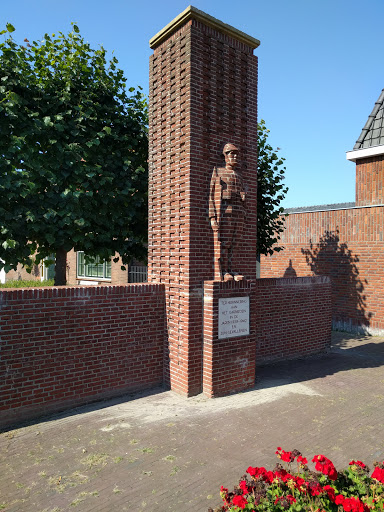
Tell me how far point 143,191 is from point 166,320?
3408mm

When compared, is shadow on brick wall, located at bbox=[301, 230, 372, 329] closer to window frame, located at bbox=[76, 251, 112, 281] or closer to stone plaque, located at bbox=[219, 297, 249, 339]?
stone plaque, located at bbox=[219, 297, 249, 339]

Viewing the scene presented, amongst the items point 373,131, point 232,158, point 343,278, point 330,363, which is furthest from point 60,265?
point 373,131

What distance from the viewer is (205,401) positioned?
21.1ft

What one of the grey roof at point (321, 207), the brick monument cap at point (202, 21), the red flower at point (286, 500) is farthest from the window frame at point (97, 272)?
the red flower at point (286, 500)

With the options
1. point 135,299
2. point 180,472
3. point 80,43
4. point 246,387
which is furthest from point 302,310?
point 80,43

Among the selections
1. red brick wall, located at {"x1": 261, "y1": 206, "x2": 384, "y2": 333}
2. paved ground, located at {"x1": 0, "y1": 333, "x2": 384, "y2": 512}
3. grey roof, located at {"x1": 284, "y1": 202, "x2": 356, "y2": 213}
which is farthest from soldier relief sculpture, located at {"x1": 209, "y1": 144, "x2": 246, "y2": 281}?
grey roof, located at {"x1": 284, "y1": 202, "x2": 356, "y2": 213}

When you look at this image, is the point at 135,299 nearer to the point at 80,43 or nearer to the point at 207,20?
the point at 207,20

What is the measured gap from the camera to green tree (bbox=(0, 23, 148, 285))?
7605 millimetres

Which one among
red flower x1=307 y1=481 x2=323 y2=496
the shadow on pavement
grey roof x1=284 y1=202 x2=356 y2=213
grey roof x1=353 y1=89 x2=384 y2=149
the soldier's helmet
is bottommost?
the shadow on pavement

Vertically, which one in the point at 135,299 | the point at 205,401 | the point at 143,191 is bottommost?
the point at 205,401

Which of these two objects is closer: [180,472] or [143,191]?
[180,472]

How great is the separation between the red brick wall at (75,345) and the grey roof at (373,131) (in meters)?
12.5

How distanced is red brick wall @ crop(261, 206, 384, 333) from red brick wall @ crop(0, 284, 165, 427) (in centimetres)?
843

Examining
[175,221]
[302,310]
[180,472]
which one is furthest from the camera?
[302,310]
